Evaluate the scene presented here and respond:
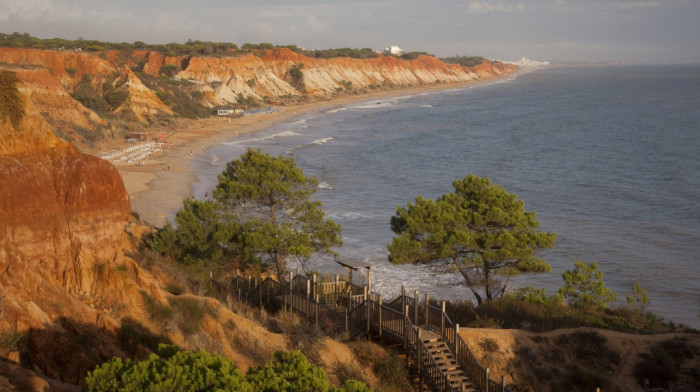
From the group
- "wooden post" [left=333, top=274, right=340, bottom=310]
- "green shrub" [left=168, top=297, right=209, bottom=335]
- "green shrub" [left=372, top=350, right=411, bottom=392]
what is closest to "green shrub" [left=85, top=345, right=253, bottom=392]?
"green shrub" [left=168, top=297, right=209, bottom=335]

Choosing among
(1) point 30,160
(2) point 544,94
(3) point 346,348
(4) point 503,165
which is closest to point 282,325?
(3) point 346,348

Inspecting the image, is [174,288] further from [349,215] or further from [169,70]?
[169,70]

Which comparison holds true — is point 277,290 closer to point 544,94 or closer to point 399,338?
point 399,338

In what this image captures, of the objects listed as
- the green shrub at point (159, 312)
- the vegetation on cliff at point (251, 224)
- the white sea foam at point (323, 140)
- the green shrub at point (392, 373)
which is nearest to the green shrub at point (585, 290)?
the vegetation on cliff at point (251, 224)

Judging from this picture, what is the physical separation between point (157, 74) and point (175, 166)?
67468 millimetres

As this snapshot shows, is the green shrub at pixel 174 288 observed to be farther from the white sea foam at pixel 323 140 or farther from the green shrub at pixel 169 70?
the green shrub at pixel 169 70

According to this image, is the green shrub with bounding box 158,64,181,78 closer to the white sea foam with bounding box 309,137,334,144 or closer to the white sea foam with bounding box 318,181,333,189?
the white sea foam with bounding box 309,137,334,144

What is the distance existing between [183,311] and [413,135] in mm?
70820

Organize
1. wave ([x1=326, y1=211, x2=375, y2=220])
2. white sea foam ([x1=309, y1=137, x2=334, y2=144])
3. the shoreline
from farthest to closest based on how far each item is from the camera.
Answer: white sea foam ([x1=309, y1=137, x2=334, y2=144]) → wave ([x1=326, y1=211, x2=375, y2=220]) → the shoreline

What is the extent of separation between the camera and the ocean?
1176 inches

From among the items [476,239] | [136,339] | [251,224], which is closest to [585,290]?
[476,239]

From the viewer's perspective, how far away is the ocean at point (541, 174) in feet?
98.0

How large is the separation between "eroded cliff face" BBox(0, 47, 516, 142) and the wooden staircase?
1054 centimetres

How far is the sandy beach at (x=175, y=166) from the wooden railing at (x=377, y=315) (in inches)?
613
